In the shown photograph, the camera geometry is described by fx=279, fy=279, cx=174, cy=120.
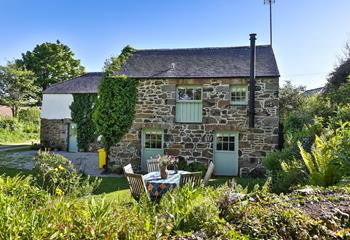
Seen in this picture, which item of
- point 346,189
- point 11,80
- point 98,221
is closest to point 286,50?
point 346,189

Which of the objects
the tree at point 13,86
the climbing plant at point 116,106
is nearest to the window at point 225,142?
the climbing plant at point 116,106

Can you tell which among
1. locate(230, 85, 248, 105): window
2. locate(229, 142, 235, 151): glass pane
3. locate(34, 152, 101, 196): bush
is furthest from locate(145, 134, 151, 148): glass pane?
locate(34, 152, 101, 196): bush

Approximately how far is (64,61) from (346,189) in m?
39.6

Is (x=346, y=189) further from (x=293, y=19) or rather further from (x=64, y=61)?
(x=64, y=61)

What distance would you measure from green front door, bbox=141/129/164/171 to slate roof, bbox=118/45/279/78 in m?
2.67

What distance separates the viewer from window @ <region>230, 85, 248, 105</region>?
12523 millimetres

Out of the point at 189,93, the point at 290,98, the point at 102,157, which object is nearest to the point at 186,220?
the point at 189,93

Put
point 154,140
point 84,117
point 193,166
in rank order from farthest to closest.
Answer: point 84,117
point 154,140
point 193,166

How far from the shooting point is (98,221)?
8.30 feet

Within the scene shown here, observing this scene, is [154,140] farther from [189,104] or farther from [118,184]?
[118,184]

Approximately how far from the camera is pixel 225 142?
41.9 feet

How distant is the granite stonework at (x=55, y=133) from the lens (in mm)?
21067

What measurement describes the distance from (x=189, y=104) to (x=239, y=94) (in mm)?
2313

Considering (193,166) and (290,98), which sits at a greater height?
(290,98)
